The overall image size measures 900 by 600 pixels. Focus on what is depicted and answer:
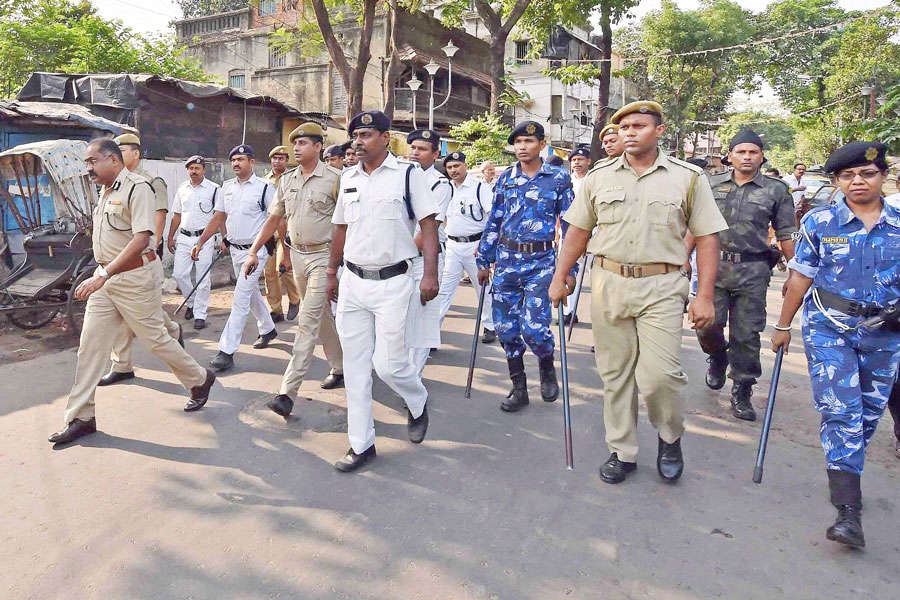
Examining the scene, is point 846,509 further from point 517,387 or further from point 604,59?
point 604,59

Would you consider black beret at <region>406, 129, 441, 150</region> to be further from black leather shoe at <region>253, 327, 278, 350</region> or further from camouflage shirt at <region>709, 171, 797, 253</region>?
camouflage shirt at <region>709, 171, 797, 253</region>

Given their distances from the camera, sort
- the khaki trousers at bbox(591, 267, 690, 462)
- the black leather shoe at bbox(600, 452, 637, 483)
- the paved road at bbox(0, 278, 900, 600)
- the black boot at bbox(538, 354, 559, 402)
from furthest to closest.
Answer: the black boot at bbox(538, 354, 559, 402)
the black leather shoe at bbox(600, 452, 637, 483)
the khaki trousers at bbox(591, 267, 690, 462)
the paved road at bbox(0, 278, 900, 600)

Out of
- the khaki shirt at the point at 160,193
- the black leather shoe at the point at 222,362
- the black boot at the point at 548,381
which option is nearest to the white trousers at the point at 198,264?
the khaki shirt at the point at 160,193

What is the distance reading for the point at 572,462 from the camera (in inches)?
155

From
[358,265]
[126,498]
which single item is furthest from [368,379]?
[126,498]

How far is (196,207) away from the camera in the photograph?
305 inches

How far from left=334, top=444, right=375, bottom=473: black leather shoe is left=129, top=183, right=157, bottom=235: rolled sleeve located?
1.91 metres

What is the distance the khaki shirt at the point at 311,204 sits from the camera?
506cm

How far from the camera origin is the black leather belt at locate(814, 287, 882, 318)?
10.3 ft

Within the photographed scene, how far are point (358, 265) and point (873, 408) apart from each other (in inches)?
109

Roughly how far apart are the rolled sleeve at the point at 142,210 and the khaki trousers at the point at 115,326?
0.30 meters

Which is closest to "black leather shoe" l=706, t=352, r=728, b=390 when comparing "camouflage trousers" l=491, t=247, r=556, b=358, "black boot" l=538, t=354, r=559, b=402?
"black boot" l=538, t=354, r=559, b=402

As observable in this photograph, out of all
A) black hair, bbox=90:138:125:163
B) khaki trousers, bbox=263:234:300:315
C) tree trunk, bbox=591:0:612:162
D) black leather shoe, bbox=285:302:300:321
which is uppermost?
tree trunk, bbox=591:0:612:162

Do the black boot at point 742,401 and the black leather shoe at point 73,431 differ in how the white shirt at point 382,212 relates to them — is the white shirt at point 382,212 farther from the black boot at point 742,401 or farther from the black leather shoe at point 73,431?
the black boot at point 742,401
